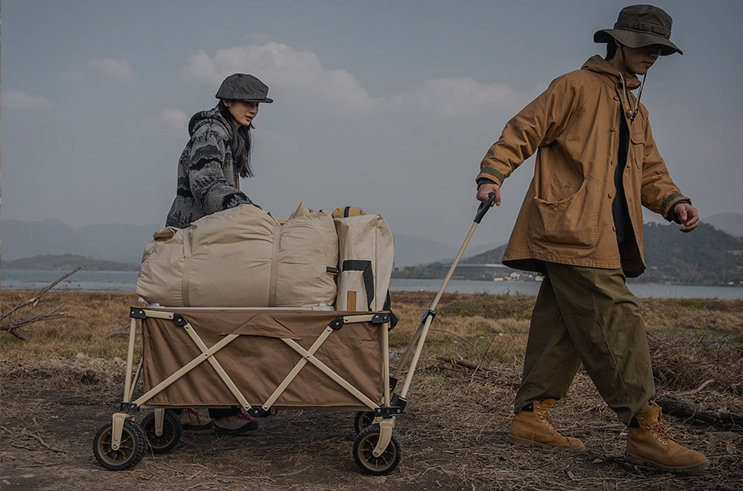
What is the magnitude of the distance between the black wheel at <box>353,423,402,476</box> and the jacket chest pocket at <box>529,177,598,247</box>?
149 cm

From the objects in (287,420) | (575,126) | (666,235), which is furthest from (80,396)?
(666,235)

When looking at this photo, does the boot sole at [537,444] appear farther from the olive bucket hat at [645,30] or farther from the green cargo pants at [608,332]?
the olive bucket hat at [645,30]

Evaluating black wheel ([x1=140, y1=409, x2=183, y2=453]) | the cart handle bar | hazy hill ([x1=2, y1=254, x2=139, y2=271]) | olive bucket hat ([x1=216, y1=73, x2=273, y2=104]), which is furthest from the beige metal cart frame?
hazy hill ([x1=2, y1=254, x2=139, y2=271])

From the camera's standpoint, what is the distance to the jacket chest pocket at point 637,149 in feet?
12.2

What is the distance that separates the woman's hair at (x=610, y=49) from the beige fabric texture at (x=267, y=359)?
2307mm

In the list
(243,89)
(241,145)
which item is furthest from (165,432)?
(243,89)

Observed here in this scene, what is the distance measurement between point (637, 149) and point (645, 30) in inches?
27.9

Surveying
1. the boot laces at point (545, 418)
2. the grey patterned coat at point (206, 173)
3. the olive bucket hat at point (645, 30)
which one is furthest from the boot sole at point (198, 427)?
the olive bucket hat at point (645, 30)

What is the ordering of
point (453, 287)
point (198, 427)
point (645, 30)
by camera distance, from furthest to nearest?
1. point (453, 287)
2. point (198, 427)
3. point (645, 30)

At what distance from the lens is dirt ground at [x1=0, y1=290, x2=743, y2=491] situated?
3.07 meters

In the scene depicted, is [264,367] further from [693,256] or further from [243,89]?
[693,256]

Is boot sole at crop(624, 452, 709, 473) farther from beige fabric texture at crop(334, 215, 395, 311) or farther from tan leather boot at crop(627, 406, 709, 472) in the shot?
beige fabric texture at crop(334, 215, 395, 311)

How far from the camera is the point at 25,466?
327 cm

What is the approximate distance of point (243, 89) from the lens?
161 inches
